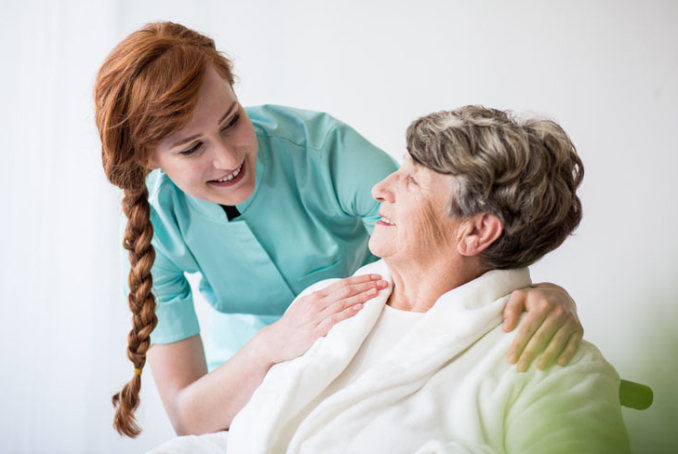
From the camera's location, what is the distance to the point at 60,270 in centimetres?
217

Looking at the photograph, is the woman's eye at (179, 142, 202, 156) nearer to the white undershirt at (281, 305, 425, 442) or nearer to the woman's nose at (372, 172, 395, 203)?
the woman's nose at (372, 172, 395, 203)

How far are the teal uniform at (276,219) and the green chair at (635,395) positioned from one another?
2.00 ft

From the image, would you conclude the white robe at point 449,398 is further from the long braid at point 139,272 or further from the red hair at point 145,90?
the red hair at point 145,90

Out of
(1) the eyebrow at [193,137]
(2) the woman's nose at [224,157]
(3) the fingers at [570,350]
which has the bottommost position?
(3) the fingers at [570,350]

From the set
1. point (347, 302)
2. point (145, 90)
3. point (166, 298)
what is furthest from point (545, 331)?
Result: point (166, 298)

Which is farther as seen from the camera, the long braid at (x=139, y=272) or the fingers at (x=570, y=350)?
the long braid at (x=139, y=272)

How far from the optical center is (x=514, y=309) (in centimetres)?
108

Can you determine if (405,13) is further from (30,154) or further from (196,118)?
(30,154)

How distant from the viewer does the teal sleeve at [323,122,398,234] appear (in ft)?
4.73

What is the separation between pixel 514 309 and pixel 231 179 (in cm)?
60

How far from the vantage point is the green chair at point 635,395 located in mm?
1090

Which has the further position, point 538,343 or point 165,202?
point 165,202

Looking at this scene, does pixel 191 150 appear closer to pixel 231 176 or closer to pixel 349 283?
pixel 231 176

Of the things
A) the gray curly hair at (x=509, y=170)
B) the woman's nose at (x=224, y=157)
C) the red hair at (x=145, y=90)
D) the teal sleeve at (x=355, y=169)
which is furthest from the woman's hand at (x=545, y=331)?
the red hair at (x=145, y=90)
